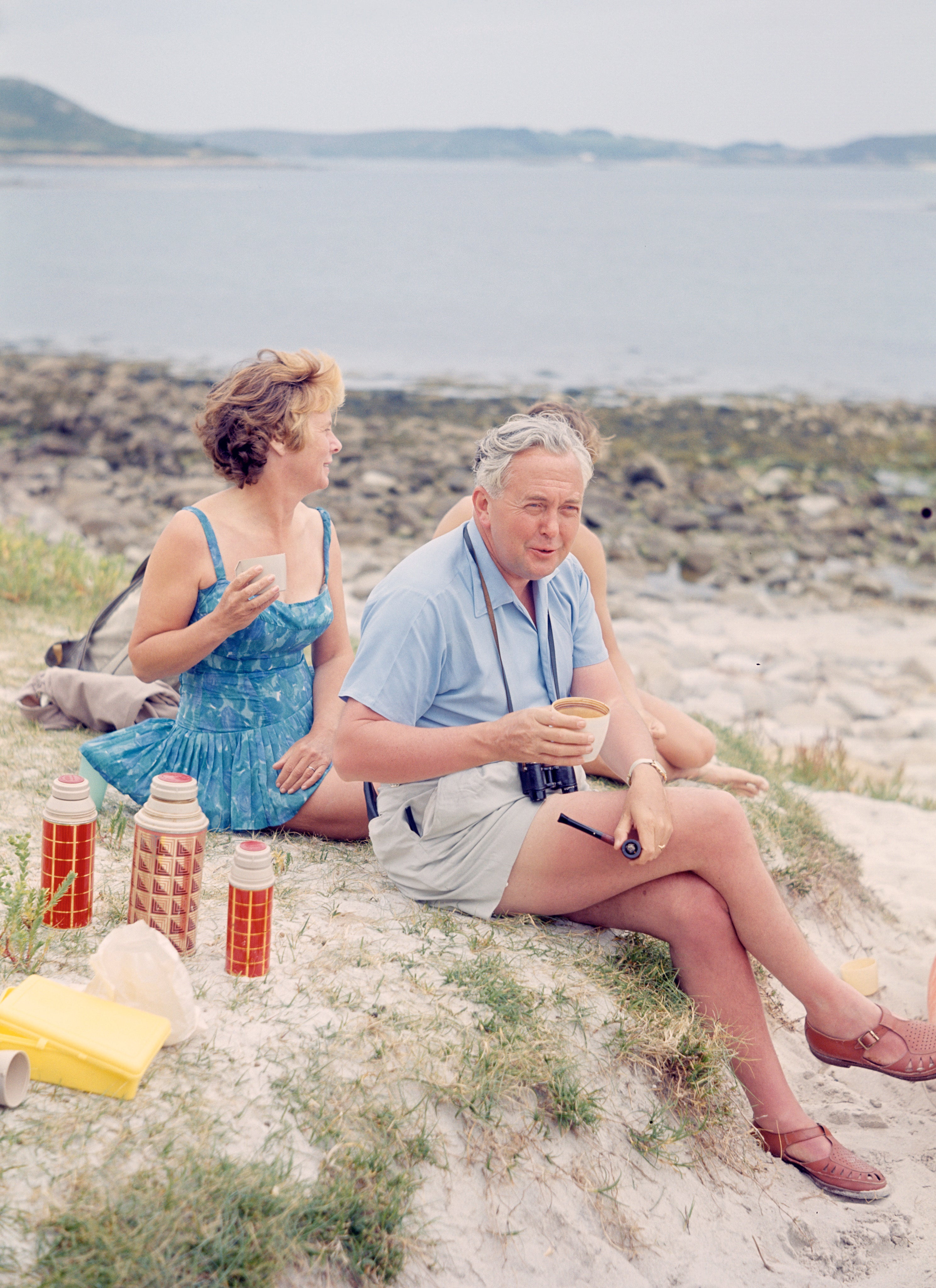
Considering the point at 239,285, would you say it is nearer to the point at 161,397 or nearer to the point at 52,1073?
the point at 161,397

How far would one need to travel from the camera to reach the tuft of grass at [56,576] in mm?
7312

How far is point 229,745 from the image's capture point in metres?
4.05

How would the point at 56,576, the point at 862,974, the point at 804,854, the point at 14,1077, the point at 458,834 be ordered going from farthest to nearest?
the point at 56,576 → the point at 804,854 → the point at 862,974 → the point at 458,834 → the point at 14,1077

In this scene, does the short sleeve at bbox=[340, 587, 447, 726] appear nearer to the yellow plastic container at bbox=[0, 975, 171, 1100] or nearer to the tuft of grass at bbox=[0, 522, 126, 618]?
the yellow plastic container at bbox=[0, 975, 171, 1100]

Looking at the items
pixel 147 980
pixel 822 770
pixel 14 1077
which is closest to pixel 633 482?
pixel 822 770

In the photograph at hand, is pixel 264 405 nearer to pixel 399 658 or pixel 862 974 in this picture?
pixel 399 658

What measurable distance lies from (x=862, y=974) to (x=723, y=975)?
1276 mm

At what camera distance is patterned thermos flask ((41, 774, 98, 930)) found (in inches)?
A: 123

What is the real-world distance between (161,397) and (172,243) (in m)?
59.8

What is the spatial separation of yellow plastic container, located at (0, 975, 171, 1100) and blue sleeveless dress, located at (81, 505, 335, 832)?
133cm

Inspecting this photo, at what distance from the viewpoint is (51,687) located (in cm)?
499

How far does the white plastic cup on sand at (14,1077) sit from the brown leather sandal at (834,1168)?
6.50 feet

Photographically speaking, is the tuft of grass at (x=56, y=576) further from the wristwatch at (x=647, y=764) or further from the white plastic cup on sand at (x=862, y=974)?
the white plastic cup on sand at (x=862, y=974)

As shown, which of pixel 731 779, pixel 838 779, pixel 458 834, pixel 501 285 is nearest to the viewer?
pixel 458 834
